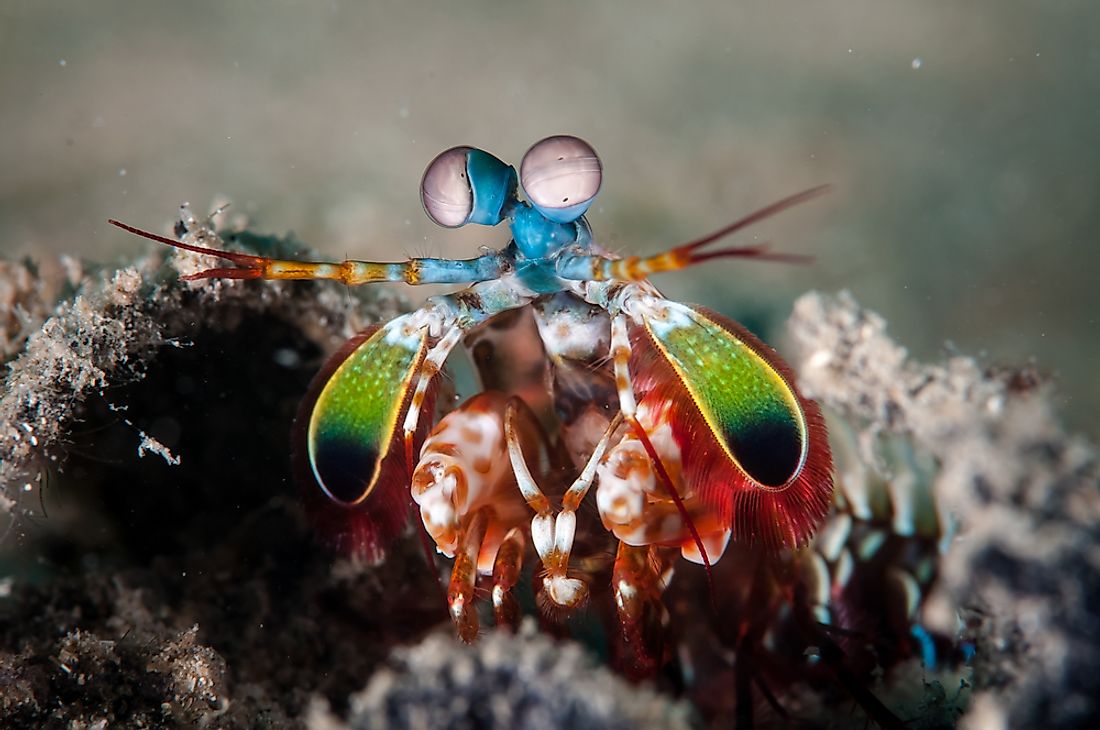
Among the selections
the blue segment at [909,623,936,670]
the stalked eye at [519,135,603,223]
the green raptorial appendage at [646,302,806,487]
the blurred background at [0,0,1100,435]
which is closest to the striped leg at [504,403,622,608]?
the green raptorial appendage at [646,302,806,487]

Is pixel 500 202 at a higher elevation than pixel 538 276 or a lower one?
higher

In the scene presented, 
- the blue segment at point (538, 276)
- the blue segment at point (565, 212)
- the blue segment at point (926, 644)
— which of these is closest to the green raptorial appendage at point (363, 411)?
the blue segment at point (538, 276)

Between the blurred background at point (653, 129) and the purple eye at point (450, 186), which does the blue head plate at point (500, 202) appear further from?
the blurred background at point (653, 129)

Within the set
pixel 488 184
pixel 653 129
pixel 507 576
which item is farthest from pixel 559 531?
pixel 653 129

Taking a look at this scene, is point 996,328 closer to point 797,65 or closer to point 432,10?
point 797,65

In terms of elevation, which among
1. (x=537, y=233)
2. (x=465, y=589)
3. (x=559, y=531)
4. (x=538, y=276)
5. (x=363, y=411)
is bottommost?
(x=465, y=589)

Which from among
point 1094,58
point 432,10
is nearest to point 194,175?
point 432,10

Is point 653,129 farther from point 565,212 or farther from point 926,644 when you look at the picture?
point 926,644
